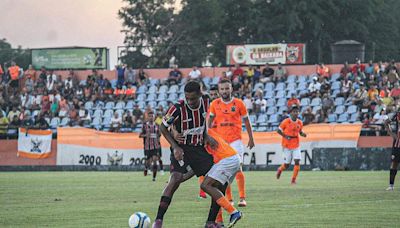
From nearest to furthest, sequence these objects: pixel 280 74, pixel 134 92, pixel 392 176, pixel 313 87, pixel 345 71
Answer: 1. pixel 392 176
2. pixel 313 87
3. pixel 345 71
4. pixel 280 74
5. pixel 134 92

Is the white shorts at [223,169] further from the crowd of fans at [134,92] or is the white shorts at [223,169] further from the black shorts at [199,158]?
the crowd of fans at [134,92]

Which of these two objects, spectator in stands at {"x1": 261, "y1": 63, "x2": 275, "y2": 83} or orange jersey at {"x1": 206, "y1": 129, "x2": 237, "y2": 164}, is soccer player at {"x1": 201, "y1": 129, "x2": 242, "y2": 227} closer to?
orange jersey at {"x1": 206, "y1": 129, "x2": 237, "y2": 164}

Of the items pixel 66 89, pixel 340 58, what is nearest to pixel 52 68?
pixel 66 89

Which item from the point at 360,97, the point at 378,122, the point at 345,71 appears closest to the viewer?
the point at 378,122

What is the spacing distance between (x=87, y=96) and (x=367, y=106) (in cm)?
1467

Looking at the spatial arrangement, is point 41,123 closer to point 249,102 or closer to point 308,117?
point 249,102

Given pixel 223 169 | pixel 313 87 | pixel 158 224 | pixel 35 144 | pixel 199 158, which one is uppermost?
pixel 313 87

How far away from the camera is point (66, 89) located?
46.9m

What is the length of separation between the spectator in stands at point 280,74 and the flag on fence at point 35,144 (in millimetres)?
10423

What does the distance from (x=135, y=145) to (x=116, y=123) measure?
3.24m

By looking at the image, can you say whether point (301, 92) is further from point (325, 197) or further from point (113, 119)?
point (325, 197)

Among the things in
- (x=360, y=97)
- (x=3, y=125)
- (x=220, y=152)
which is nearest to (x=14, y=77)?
(x=3, y=125)

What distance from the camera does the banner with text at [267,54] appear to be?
4712 cm

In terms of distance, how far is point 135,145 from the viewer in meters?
39.3
